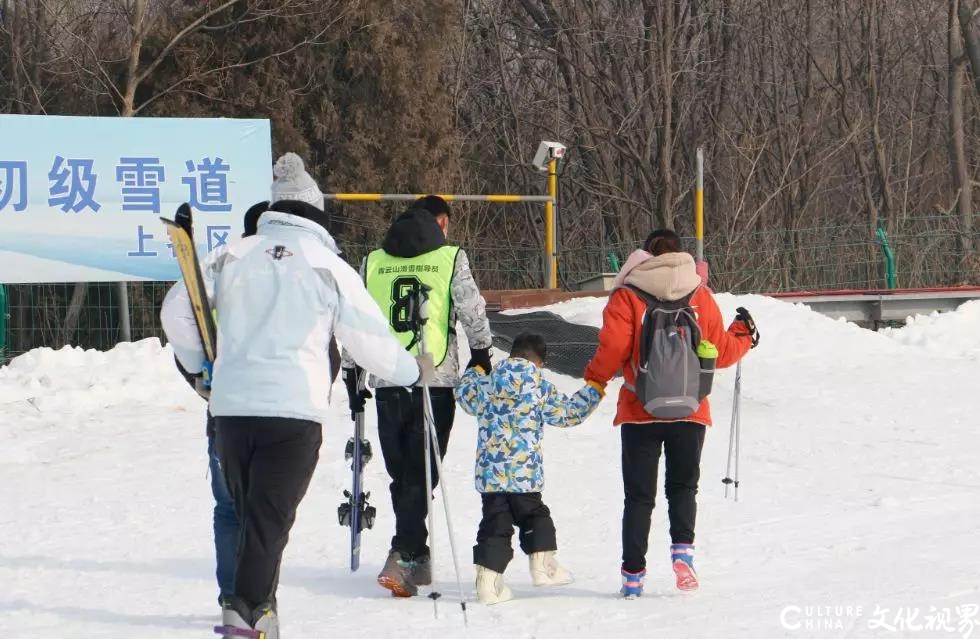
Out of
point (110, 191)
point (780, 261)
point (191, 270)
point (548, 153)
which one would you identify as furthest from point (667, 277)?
point (780, 261)

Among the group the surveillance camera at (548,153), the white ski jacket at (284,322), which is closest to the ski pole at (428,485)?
the white ski jacket at (284,322)

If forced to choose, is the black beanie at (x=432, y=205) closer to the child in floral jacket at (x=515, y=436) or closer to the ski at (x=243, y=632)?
the child in floral jacket at (x=515, y=436)

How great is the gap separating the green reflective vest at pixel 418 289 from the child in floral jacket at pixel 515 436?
24 centimetres

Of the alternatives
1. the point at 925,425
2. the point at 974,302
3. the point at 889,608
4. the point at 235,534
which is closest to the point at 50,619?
the point at 235,534

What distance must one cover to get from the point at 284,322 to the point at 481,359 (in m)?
1.73

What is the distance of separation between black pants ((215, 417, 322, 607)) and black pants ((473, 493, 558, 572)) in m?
1.47

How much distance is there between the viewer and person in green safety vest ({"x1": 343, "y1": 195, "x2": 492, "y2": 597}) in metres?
5.95

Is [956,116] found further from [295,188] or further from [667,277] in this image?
[295,188]

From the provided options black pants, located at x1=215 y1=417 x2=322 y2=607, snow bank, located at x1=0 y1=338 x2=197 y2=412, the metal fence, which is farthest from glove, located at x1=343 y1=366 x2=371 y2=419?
the metal fence

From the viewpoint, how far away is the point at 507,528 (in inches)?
226

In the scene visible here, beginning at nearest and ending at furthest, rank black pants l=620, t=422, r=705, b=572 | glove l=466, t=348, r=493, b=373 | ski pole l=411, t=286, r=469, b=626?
ski pole l=411, t=286, r=469, b=626, black pants l=620, t=422, r=705, b=572, glove l=466, t=348, r=493, b=373

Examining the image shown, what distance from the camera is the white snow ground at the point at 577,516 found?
5359 mm

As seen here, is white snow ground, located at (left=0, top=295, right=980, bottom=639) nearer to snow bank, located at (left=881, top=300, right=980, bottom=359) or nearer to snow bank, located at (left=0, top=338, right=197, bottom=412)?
snow bank, located at (left=0, top=338, right=197, bottom=412)

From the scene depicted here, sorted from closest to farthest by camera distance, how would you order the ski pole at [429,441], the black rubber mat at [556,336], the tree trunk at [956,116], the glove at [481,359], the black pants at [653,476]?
the ski pole at [429,441]
the black pants at [653,476]
the glove at [481,359]
the black rubber mat at [556,336]
the tree trunk at [956,116]
